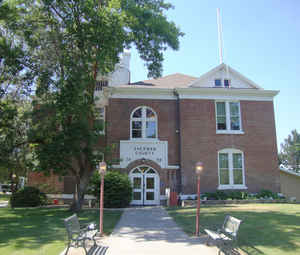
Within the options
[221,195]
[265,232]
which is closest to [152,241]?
[265,232]

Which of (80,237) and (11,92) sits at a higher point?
(11,92)

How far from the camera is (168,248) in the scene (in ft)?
26.4

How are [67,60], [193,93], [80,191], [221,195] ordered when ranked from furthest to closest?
[193,93] < [221,195] < [80,191] < [67,60]

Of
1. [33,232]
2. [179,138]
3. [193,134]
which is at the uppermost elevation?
[193,134]

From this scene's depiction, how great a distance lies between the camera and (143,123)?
2231 centimetres

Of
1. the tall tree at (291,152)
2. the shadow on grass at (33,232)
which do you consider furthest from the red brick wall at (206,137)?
the tall tree at (291,152)

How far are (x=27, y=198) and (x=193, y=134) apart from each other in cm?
1291

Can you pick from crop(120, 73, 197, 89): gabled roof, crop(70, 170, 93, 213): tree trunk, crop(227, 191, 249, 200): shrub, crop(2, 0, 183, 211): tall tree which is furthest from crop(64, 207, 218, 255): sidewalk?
crop(120, 73, 197, 89): gabled roof

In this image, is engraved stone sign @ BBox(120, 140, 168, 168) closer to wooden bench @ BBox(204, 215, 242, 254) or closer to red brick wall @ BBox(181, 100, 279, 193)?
red brick wall @ BBox(181, 100, 279, 193)

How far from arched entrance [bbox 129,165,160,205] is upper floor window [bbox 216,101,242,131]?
6499mm

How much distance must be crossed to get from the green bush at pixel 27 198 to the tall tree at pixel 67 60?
16.4ft

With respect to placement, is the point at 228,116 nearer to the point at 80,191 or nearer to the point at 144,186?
Result: the point at 144,186

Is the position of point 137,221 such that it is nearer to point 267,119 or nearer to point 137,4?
point 137,4

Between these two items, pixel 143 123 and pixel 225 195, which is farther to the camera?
pixel 143 123
